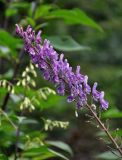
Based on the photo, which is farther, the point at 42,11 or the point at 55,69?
the point at 42,11

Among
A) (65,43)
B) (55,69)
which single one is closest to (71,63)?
(65,43)

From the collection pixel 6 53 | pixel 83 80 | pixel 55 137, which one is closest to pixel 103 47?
pixel 55 137

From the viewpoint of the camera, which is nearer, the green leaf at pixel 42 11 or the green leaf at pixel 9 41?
the green leaf at pixel 9 41

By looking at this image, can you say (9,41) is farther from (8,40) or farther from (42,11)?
(42,11)

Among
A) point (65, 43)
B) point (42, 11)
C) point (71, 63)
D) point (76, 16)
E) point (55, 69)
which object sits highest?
point (71, 63)

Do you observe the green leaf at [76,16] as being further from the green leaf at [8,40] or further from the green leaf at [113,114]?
the green leaf at [113,114]

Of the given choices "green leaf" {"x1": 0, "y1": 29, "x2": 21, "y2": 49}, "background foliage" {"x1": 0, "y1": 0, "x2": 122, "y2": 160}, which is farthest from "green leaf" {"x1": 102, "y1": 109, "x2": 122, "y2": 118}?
"green leaf" {"x1": 0, "y1": 29, "x2": 21, "y2": 49}

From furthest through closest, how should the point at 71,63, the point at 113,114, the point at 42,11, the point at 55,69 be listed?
the point at 71,63, the point at 42,11, the point at 113,114, the point at 55,69

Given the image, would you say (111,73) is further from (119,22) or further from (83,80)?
(83,80)

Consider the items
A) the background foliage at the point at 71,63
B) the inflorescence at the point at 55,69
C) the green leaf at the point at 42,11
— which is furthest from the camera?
the green leaf at the point at 42,11

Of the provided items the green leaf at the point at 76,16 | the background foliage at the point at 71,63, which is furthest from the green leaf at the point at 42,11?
the green leaf at the point at 76,16

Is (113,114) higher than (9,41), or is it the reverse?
(9,41)
